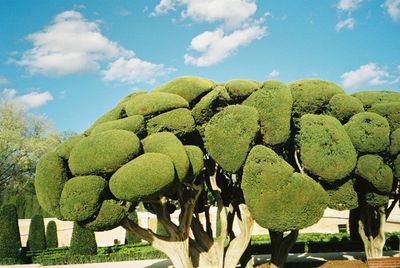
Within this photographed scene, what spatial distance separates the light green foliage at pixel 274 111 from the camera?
11.5m

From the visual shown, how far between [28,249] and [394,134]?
25.1 metres

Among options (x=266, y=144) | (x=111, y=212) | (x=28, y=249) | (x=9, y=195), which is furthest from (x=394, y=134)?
(x=9, y=195)

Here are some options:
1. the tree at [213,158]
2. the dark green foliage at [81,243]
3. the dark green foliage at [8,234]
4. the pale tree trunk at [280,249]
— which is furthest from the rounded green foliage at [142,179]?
the dark green foliage at [8,234]

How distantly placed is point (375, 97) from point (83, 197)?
10.5 meters

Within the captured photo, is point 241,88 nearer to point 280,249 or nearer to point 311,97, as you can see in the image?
point 311,97

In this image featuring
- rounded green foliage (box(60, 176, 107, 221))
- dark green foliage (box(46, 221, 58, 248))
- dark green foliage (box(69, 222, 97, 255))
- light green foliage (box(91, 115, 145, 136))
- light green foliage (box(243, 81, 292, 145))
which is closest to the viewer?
rounded green foliage (box(60, 176, 107, 221))

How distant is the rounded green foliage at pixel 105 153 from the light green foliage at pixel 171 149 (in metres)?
0.49

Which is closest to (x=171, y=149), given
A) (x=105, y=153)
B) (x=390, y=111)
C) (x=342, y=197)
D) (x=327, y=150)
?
(x=105, y=153)

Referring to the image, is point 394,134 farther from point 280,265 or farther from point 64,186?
point 64,186

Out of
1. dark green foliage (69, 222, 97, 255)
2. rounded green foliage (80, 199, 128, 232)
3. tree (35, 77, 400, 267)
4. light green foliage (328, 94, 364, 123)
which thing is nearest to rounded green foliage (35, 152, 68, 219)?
tree (35, 77, 400, 267)

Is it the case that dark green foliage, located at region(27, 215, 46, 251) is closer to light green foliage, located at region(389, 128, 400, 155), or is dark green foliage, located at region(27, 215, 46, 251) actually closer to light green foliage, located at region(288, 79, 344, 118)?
light green foliage, located at region(288, 79, 344, 118)

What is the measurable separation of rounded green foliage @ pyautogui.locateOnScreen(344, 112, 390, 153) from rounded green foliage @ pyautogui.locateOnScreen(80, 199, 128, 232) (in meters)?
7.26

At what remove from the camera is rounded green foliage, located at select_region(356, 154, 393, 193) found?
11680 mm

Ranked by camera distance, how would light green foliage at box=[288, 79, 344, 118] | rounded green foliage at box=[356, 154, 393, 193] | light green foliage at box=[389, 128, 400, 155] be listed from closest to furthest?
rounded green foliage at box=[356, 154, 393, 193], light green foliage at box=[389, 128, 400, 155], light green foliage at box=[288, 79, 344, 118]
